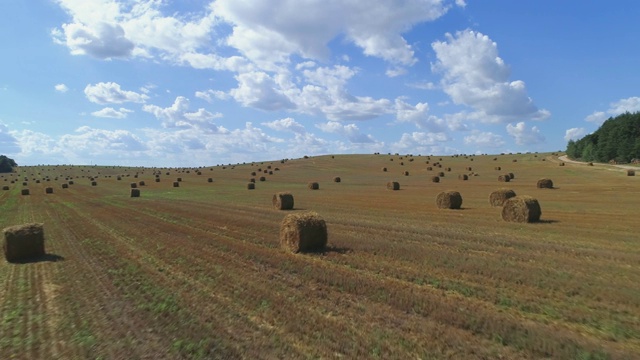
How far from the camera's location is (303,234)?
15977mm

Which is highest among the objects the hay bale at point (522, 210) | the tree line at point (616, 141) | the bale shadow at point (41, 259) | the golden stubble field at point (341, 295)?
the tree line at point (616, 141)

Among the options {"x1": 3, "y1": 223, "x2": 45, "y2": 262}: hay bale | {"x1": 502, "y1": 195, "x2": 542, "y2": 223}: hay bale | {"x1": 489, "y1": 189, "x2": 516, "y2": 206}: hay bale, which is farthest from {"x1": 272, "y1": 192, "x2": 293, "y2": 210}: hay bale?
{"x1": 3, "y1": 223, "x2": 45, "y2": 262}: hay bale

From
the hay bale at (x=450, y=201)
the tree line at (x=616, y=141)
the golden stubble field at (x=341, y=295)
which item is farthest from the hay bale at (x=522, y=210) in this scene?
the tree line at (x=616, y=141)

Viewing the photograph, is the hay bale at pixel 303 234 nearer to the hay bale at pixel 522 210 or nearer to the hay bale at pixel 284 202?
the hay bale at pixel 522 210

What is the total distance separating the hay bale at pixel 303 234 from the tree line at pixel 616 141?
3726 inches

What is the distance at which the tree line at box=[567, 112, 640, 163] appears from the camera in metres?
89.9

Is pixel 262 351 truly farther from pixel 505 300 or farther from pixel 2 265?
pixel 2 265

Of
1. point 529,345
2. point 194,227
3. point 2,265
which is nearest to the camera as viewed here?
point 529,345

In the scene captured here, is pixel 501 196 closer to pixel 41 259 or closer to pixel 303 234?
pixel 303 234

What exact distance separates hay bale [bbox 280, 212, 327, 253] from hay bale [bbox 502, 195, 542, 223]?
445 inches

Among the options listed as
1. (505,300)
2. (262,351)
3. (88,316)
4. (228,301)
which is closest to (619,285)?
(505,300)

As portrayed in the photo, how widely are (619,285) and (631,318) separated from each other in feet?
7.98

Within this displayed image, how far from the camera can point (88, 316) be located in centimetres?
991

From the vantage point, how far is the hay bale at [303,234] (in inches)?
631
